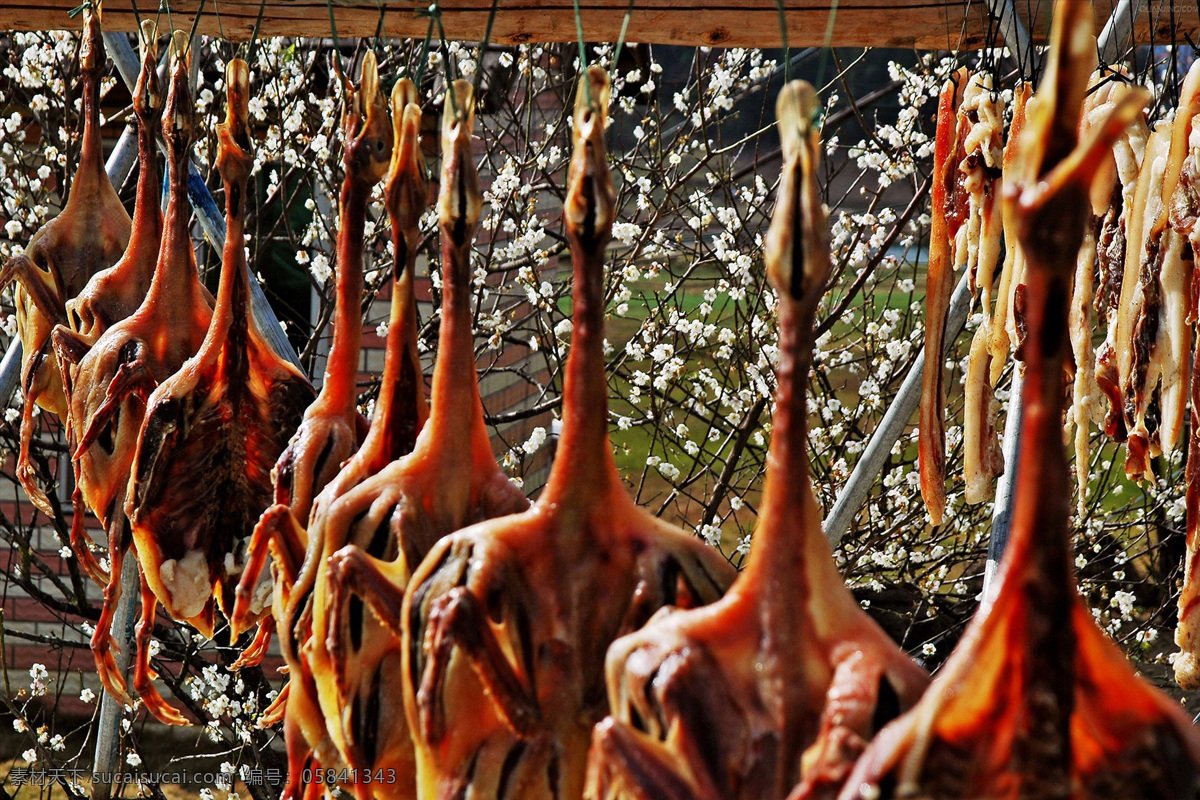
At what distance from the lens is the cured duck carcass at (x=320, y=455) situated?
1.15m

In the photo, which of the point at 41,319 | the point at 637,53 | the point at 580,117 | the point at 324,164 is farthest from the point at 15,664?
the point at 580,117

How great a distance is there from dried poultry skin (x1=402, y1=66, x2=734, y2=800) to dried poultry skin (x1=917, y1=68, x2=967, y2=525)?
0.74 meters

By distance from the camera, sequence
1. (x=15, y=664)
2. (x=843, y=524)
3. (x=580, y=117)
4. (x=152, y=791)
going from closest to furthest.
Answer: (x=580, y=117), (x=843, y=524), (x=152, y=791), (x=15, y=664)

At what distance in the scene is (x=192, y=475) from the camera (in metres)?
1.47

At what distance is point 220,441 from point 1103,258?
117 centimetres

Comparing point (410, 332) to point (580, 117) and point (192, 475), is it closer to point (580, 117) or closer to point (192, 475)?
point (580, 117)

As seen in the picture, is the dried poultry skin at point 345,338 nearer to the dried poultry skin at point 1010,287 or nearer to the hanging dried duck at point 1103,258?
the dried poultry skin at point 1010,287

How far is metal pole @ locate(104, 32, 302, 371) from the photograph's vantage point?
1.95m

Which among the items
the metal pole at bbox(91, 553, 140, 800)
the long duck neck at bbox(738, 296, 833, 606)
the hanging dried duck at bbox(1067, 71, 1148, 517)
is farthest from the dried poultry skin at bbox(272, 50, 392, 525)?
the metal pole at bbox(91, 553, 140, 800)

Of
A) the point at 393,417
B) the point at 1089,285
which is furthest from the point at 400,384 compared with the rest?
the point at 1089,285

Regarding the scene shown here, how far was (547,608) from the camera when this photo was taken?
930mm

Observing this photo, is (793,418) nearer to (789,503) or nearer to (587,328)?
(789,503)

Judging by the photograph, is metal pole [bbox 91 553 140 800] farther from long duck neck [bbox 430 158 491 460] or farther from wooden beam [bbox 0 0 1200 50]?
long duck neck [bbox 430 158 491 460]

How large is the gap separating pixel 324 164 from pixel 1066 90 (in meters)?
4.14
